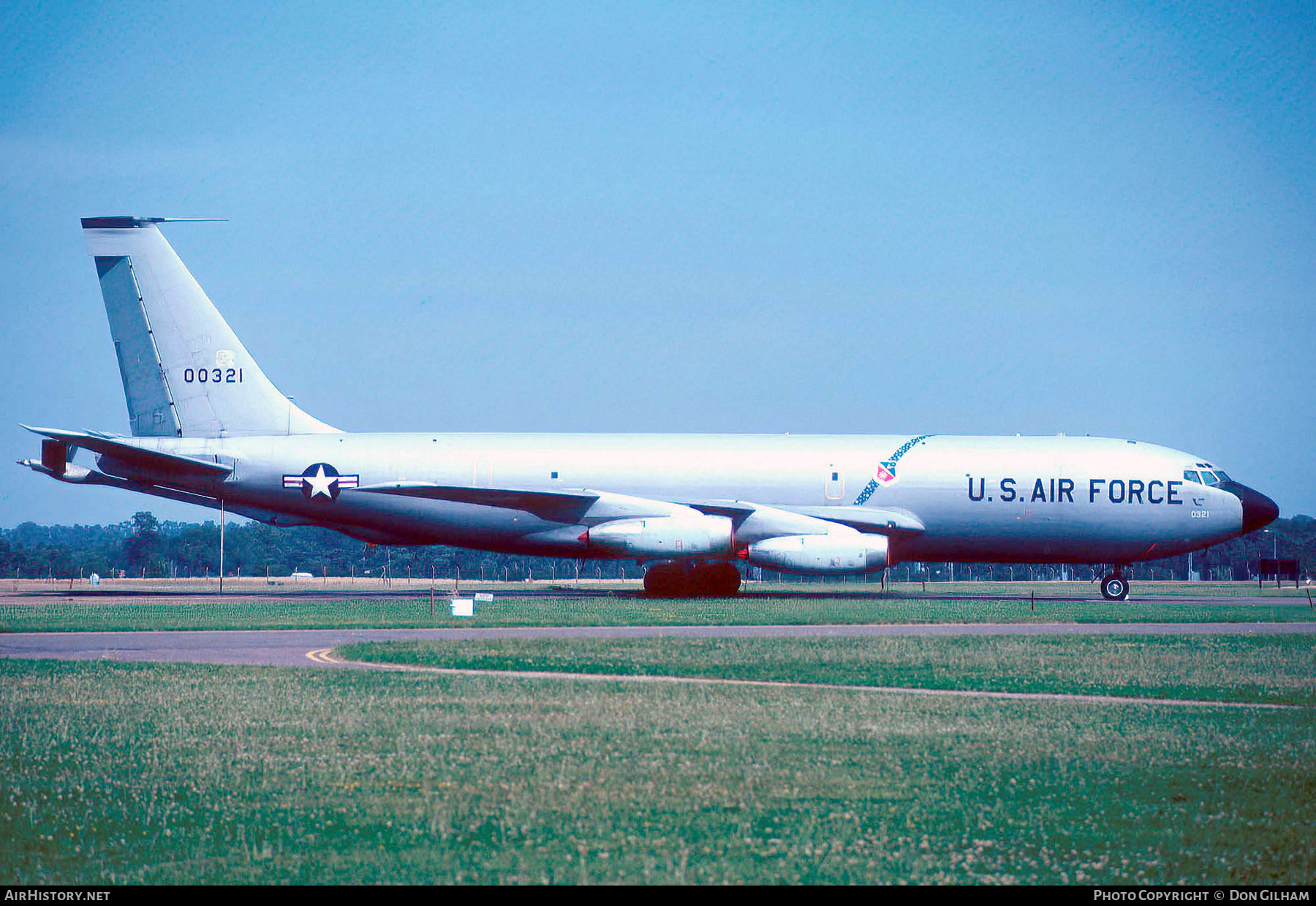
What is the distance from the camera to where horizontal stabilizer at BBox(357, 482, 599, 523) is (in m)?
40.1

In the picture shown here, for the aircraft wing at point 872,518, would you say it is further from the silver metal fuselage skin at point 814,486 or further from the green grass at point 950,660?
the green grass at point 950,660

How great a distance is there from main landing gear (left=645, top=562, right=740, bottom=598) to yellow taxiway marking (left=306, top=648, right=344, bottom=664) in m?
20.5

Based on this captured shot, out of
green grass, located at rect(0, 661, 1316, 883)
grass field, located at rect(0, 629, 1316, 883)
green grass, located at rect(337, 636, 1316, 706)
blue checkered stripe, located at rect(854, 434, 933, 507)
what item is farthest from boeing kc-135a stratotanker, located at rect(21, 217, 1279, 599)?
green grass, located at rect(0, 661, 1316, 883)

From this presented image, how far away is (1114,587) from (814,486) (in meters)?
11.0

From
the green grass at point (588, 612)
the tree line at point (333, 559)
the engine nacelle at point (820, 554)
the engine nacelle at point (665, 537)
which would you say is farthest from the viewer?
the tree line at point (333, 559)

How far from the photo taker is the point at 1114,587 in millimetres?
43375

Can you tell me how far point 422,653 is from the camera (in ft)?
72.2

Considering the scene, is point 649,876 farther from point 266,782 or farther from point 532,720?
point 532,720

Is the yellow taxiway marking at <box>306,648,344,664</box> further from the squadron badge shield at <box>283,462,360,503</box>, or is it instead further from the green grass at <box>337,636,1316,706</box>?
the squadron badge shield at <box>283,462,360,503</box>

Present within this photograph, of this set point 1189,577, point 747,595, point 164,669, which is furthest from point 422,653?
point 1189,577

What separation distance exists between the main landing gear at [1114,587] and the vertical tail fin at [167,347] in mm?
27625

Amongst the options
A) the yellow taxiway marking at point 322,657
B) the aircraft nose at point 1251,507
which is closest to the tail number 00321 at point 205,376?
the yellow taxiway marking at point 322,657

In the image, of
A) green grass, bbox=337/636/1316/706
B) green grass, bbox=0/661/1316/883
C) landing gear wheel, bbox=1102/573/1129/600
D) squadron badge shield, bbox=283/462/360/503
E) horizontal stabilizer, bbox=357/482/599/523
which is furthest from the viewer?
landing gear wheel, bbox=1102/573/1129/600

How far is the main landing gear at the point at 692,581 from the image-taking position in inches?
1688
